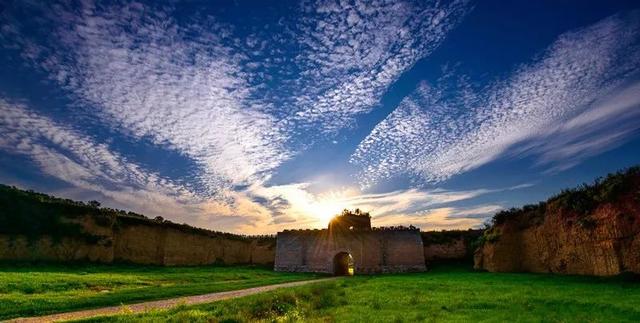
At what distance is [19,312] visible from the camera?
11.9 m

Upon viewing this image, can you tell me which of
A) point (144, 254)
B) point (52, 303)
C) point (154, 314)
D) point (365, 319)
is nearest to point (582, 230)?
point (365, 319)

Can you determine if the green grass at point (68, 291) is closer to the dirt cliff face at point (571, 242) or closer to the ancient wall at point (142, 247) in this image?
the ancient wall at point (142, 247)

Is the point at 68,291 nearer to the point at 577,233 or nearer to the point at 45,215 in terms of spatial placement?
the point at 45,215

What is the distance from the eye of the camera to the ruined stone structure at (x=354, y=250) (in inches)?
1704

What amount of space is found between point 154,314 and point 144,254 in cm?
2823

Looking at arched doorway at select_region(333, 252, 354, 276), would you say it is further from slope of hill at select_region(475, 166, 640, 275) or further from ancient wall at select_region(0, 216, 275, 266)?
slope of hill at select_region(475, 166, 640, 275)

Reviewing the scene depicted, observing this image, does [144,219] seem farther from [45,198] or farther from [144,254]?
[45,198]

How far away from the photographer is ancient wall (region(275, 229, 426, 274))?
4325 centimetres

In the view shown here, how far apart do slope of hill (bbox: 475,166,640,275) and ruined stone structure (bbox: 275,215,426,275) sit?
10995 mm

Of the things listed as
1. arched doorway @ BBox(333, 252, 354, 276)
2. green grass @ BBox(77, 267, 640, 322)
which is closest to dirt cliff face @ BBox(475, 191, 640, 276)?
green grass @ BBox(77, 267, 640, 322)

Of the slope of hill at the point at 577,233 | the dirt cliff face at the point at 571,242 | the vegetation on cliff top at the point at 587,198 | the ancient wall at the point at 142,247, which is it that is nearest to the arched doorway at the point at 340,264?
the ancient wall at the point at 142,247

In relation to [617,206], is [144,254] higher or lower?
lower

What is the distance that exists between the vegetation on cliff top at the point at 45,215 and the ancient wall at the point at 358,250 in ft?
65.1

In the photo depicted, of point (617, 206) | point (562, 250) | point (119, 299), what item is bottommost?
point (119, 299)
